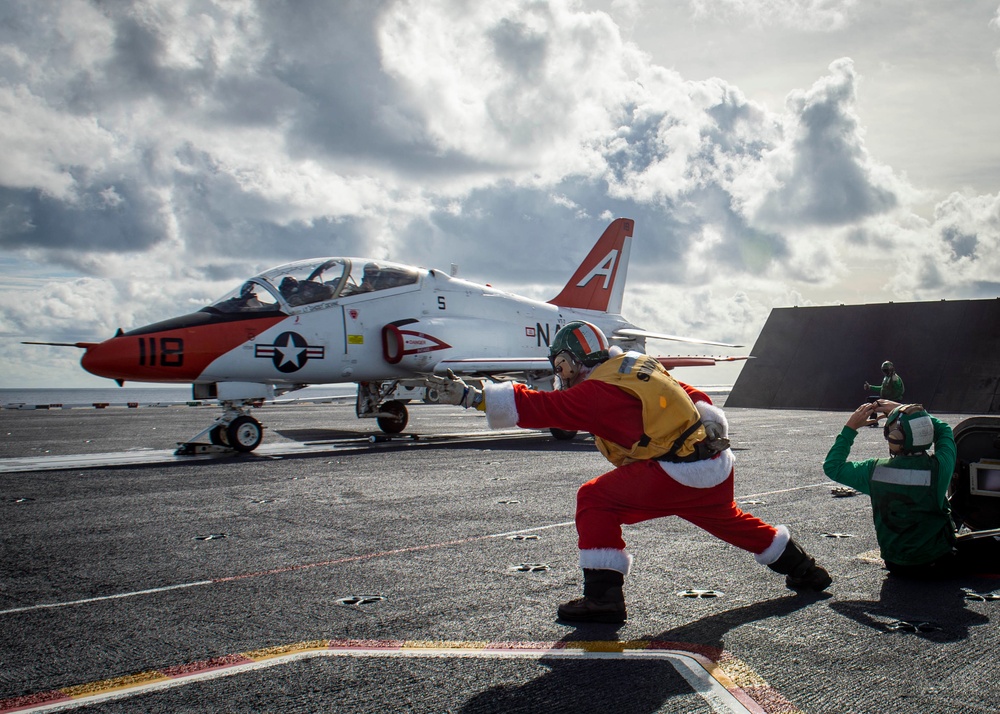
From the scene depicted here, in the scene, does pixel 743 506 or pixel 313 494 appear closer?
pixel 743 506

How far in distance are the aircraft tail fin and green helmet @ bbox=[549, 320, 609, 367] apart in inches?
700

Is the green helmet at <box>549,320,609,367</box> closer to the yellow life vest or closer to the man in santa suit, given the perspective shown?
the man in santa suit

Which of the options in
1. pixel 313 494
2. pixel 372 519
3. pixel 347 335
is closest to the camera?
pixel 372 519

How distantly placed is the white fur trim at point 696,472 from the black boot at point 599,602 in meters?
0.63

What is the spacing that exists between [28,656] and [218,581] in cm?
136

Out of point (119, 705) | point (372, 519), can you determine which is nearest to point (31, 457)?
point (372, 519)

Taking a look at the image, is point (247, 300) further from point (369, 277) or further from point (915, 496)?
point (915, 496)

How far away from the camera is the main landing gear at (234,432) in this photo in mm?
12719

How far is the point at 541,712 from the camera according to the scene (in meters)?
2.80

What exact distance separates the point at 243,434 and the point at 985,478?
10844 millimetres

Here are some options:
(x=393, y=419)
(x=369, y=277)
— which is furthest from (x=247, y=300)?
(x=393, y=419)

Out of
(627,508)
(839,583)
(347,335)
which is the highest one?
(347,335)

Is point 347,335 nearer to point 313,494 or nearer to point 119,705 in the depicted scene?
point 313,494

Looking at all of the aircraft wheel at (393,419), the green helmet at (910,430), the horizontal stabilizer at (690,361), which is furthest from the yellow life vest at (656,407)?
the horizontal stabilizer at (690,361)
